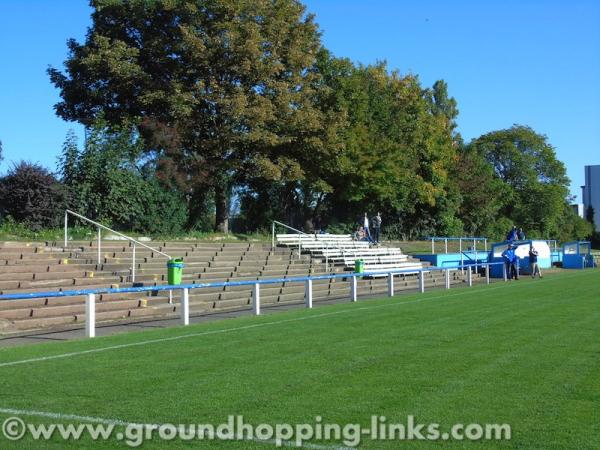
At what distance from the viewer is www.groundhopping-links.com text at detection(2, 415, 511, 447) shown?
5590mm

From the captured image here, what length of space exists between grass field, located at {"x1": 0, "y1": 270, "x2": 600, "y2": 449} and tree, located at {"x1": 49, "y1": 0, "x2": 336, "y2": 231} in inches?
840

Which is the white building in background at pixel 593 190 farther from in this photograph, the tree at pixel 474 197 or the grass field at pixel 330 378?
the grass field at pixel 330 378

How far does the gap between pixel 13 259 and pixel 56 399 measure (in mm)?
12517

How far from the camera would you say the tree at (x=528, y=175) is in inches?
3199

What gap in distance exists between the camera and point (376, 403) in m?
6.69

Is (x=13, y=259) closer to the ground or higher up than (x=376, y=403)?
higher up

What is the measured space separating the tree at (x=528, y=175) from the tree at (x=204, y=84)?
160ft

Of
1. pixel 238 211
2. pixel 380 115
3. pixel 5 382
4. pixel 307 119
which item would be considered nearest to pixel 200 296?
pixel 5 382

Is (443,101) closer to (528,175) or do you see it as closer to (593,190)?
(528,175)

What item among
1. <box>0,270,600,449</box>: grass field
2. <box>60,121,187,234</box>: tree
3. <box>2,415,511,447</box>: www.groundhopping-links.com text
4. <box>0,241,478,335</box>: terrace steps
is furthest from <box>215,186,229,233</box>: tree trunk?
<box>2,415,511,447</box>: www.groundhopping-links.com text

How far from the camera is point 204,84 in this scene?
33.9 metres

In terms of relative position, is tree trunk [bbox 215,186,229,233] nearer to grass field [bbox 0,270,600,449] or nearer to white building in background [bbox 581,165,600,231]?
grass field [bbox 0,270,600,449]

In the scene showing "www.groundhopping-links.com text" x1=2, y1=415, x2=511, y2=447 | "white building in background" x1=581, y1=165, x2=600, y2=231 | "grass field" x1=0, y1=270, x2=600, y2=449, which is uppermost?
"white building in background" x1=581, y1=165, x2=600, y2=231

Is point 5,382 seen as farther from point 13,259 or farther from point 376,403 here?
point 13,259
